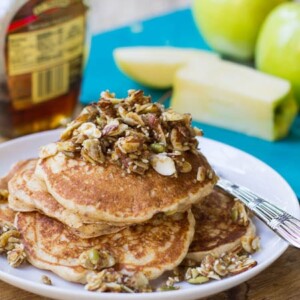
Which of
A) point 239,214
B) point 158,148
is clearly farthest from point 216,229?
point 158,148

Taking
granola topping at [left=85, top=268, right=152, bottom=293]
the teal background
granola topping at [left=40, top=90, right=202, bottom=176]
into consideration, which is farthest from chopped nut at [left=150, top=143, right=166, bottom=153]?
the teal background

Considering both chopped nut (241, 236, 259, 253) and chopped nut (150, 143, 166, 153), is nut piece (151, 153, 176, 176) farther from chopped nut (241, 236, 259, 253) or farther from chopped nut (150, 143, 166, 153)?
chopped nut (241, 236, 259, 253)

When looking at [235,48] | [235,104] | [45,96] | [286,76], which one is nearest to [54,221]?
[45,96]

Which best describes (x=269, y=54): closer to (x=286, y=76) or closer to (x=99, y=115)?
(x=286, y=76)

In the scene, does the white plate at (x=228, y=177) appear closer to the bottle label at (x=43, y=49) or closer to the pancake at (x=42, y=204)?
the pancake at (x=42, y=204)

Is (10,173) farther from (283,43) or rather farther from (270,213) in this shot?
(283,43)

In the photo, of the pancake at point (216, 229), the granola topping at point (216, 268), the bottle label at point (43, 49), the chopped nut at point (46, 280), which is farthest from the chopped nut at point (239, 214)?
the bottle label at point (43, 49)
